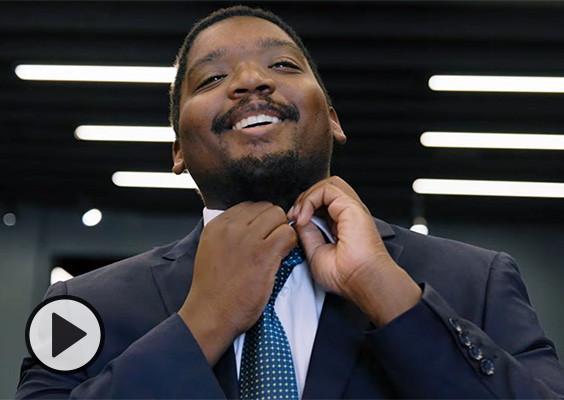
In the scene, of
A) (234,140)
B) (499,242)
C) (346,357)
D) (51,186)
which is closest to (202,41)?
(234,140)

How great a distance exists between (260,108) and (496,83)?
492 centimetres

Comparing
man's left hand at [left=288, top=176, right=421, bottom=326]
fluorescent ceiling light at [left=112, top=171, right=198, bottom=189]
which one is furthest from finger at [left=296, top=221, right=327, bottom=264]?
fluorescent ceiling light at [left=112, top=171, right=198, bottom=189]

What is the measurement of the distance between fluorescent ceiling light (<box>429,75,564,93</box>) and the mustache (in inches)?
186

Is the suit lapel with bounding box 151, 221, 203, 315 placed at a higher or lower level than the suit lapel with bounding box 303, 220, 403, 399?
higher

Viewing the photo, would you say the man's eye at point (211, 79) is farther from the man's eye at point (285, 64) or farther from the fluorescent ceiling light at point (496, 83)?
the fluorescent ceiling light at point (496, 83)

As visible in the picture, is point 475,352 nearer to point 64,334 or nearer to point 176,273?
point 176,273

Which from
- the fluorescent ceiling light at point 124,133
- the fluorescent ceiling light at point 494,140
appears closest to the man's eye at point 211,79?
the fluorescent ceiling light at point 124,133

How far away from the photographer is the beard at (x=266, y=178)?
1.57 meters

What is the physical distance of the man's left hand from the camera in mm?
1281

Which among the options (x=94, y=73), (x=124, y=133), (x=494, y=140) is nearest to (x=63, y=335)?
(x=94, y=73)

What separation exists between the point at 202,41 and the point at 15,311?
25.8ft

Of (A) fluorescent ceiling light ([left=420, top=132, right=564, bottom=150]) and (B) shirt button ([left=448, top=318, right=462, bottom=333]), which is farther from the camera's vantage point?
(A) fluorescent ceiling light ([left=420, top=132, right=564, bottom=150])

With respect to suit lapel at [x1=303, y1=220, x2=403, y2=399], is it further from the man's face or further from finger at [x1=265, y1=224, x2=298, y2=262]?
the man's face

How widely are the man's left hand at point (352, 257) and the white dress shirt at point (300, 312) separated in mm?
52
